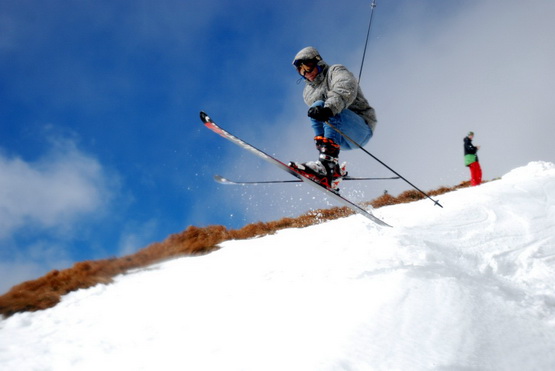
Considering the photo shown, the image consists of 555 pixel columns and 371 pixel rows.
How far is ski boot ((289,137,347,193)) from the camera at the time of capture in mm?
4988

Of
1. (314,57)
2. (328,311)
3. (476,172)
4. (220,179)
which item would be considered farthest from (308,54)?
(476,172)

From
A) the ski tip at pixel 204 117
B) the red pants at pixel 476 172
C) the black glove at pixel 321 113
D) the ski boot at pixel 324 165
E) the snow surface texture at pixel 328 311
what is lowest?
the snow surface texture at pixel 328 311

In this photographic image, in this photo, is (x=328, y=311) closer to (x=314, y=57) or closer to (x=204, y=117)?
(x=204, y=117)

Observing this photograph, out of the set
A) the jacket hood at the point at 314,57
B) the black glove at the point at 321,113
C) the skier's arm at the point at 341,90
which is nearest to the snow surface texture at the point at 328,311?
the black glove at the point at 321,113

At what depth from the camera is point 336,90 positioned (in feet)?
15.8

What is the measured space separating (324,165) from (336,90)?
103cm

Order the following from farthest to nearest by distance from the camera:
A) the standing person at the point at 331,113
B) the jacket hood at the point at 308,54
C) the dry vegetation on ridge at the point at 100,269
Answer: the jacket hood at the point at 308,54
the standing person at the point at 331,113
the dry vegetation on ridge at the point at 100,269

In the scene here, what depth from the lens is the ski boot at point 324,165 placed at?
196 inches

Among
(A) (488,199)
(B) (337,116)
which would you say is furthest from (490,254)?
(B) (337,116)

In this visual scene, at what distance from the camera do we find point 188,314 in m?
2.65

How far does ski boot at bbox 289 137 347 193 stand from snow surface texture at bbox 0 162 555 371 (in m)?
1.08

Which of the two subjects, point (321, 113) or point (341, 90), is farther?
point (341, 90)

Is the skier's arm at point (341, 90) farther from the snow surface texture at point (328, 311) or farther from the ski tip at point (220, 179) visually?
the ski tip at point (220, 179)

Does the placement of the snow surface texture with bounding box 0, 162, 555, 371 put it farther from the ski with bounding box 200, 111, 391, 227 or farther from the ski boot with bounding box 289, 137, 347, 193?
the ski boot with bounding box 289, 137, 347, 193
